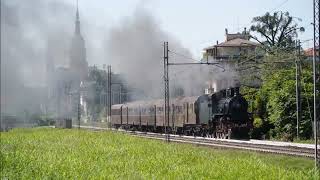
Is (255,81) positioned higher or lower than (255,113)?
higher

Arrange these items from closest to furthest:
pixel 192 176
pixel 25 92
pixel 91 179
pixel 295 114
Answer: pixel 25 92, pixel 91 179, pixel 192 176, pixel 295 114

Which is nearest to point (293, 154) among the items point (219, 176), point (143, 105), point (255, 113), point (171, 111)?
point (219, 176)

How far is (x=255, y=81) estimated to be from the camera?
4756cm

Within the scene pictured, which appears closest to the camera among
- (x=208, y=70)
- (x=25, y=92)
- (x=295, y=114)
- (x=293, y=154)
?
(x=25, y=92)

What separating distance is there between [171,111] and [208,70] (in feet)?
21.9

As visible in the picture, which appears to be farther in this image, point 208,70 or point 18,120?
point 208,70

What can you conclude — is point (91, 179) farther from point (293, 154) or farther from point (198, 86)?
point (198, 86)

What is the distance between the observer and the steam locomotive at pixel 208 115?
37562mm

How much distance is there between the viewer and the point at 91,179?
43.4ft

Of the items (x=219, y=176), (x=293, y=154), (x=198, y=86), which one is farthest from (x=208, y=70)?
(x=219, y=176)

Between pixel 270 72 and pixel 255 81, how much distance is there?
12.8 feet

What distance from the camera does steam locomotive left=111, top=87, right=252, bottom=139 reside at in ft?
123

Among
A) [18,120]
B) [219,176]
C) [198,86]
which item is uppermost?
[198,86]

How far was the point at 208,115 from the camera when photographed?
130 ft
